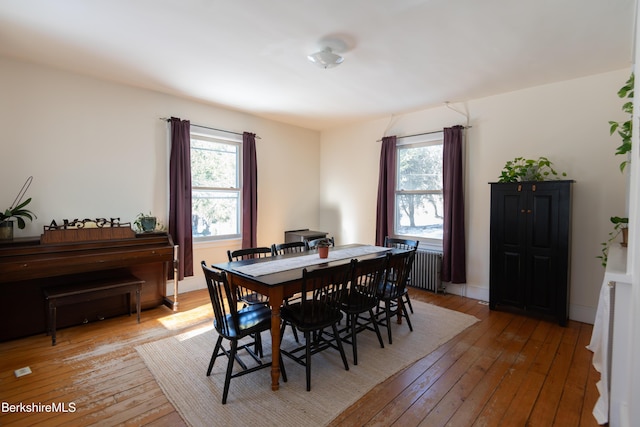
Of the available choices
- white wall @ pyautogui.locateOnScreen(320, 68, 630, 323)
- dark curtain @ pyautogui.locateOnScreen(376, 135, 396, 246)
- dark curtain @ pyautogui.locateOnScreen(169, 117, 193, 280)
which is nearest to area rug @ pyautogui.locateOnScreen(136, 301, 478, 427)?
dark curtain @ pyautogui.locateOnScreen(169, 117, 193, 280)

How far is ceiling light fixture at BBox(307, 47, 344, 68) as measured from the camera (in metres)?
2.80

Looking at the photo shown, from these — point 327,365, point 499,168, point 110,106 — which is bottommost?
point 327,365

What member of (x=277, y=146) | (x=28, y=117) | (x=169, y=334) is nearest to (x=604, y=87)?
(x=277, y=146)

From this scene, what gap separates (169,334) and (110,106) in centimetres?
277

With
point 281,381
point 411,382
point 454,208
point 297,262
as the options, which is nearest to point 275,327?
point 281,381

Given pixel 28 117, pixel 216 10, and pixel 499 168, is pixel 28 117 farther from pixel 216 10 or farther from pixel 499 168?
pixel 499 168

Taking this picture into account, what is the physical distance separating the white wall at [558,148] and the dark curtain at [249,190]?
2.19 metres

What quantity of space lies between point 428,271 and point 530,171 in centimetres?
187

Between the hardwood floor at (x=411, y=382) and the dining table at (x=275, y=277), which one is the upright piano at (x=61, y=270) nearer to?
the hardwood floor at (x=411, y=382)

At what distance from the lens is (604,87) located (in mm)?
3326

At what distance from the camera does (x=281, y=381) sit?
7.58ft

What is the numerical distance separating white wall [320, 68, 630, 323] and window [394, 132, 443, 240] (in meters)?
0.29

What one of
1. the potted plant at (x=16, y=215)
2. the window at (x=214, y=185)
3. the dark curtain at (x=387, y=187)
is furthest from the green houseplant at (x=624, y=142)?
the potted plant at (x=16, y=215)

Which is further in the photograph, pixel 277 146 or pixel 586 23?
pixel 277 146
